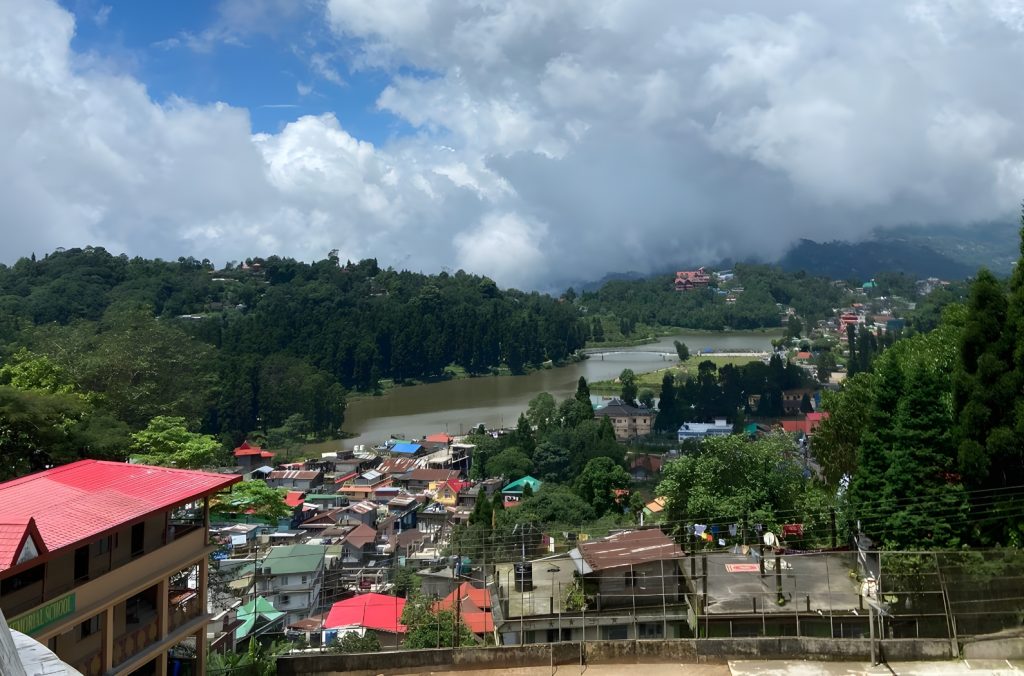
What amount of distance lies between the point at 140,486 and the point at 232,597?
8.48m

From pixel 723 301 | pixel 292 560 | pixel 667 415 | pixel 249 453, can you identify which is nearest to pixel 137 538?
pixel 292 560

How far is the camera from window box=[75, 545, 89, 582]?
6.21 m

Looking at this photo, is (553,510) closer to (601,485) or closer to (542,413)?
(601,485)

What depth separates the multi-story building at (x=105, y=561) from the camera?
5637 millimetres

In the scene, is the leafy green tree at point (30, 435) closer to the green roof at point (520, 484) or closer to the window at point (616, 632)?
the window at point (616, 632)

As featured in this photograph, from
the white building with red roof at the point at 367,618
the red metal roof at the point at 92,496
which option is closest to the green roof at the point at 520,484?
the white building with red roof at the point at 367,618

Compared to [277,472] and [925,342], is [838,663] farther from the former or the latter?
[277,472]

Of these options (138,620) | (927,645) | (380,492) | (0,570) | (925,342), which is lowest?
(380,492)

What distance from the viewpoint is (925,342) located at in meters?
13.2

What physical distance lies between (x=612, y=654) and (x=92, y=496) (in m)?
4.76

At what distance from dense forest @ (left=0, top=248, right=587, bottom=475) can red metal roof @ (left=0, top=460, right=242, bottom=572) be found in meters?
5.91

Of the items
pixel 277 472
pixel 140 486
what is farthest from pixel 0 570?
pixel 277 472

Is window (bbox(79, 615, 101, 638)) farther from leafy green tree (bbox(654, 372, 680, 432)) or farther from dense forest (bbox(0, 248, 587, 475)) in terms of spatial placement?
leafy green tree (bbox(654, 372, 680, 432))

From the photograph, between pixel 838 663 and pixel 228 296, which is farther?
pixel 228 296
